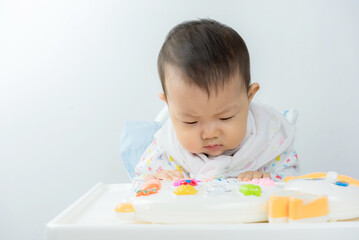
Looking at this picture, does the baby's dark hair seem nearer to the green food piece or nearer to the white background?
the green food piece

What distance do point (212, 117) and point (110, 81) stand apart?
2.93ft

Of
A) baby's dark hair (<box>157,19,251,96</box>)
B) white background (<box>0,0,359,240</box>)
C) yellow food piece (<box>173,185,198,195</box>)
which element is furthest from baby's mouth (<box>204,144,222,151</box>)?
white background (<box>0,0,359,240</box>)

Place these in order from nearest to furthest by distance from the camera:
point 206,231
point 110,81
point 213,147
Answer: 1. point 206,231
2. point 213,147
3. point 110,81

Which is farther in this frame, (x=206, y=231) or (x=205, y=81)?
(x=205, y=81)

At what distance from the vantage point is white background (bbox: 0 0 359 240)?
1.56m

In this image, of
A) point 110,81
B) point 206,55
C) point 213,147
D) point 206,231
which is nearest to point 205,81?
point 206,55

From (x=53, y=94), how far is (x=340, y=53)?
3.72ft

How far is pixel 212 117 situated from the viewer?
80 cm

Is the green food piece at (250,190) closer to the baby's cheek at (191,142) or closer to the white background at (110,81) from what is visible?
the baby's cheek at (191,142)

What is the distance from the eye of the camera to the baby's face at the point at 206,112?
0.78 meters

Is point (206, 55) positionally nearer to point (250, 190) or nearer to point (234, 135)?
point (234, 135)

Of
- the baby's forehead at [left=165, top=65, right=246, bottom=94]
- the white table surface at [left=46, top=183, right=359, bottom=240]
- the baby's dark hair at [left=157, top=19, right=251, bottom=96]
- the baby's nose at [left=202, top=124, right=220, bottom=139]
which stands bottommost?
the white table surface at [left=46, top=183, right=359, bottom=240]

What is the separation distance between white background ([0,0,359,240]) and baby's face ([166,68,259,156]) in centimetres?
74

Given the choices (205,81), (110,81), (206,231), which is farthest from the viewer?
(110,81)
